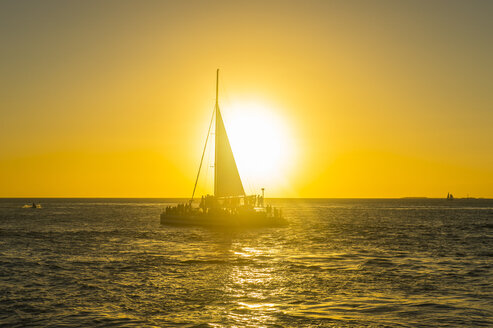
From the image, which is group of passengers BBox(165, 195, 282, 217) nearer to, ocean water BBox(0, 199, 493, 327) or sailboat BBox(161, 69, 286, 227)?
sailboat BBox(161, 69, 286, 227)

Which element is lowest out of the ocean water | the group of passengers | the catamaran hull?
the ocean water

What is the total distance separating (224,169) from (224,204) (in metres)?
4.92

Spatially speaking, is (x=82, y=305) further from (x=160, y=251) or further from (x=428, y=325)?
(x=160, y=251)

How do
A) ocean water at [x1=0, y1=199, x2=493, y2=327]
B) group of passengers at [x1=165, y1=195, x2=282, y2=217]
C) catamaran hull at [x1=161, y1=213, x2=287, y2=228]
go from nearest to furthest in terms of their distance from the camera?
ocean water at [x1=0, y1=199, x2=493, y2=327] < catamaran hull at [x1=161, y1=213, x2=287, y2=228] < group of passengers at [x1=165, y1=195, x2=282, y2=217]

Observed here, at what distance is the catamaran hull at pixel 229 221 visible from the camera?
6122cm

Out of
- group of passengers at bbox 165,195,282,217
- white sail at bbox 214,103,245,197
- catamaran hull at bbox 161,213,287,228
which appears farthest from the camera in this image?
white sail at bbox 214,103,245,197

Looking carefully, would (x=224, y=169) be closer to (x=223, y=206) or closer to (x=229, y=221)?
(x=223, y=206)

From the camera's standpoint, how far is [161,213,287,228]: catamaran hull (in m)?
61.2

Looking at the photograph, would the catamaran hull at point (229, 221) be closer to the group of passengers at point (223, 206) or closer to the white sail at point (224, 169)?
the group of passengers at point (223, 206)

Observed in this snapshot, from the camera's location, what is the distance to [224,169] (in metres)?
67.2

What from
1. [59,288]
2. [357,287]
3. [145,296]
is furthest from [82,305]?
[357,287]

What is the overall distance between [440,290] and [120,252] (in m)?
25.9

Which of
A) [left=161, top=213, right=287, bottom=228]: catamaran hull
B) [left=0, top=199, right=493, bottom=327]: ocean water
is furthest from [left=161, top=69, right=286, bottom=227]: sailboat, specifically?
[left=0, top=199, right=493, bottom=327]: ocean water

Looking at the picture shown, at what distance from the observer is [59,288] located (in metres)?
24.7
